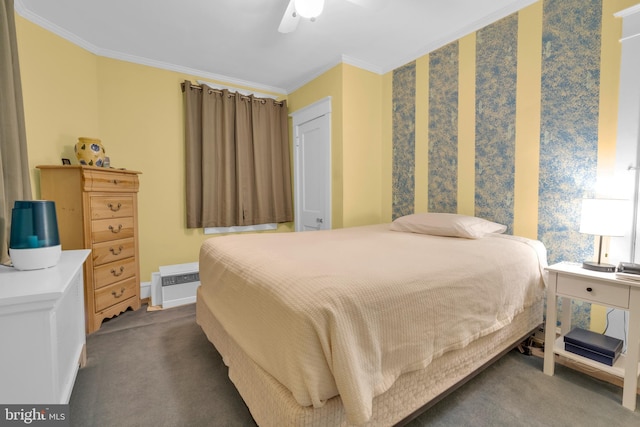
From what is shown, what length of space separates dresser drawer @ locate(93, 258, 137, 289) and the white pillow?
2.52 m

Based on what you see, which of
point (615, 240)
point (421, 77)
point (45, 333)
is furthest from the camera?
point (421, 77)

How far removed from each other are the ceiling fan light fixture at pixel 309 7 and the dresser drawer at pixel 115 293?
2.61 meters

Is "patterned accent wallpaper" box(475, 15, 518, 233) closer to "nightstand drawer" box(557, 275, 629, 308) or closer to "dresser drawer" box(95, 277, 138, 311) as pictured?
"nightstand drawer" box(557, 275, 629, 308)

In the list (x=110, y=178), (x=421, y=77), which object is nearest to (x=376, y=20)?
(x=421, y=77)

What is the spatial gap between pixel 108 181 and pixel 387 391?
262cm

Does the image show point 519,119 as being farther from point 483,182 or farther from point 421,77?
point 421,77

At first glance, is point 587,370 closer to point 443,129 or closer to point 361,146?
point 443,129

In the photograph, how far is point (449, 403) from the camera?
1468mm

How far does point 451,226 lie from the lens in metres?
2.18

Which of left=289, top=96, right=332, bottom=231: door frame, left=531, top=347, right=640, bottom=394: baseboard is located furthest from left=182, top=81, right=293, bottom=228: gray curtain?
left=531, top=347, right=640, bottom=394: baseboard

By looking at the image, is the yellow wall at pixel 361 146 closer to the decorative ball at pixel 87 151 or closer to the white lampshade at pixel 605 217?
the white lampshade at pixel 605 217

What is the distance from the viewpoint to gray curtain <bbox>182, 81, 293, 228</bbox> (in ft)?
10.8

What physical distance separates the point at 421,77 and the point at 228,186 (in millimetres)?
2439

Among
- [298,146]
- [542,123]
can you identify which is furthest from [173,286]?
[542,123]
